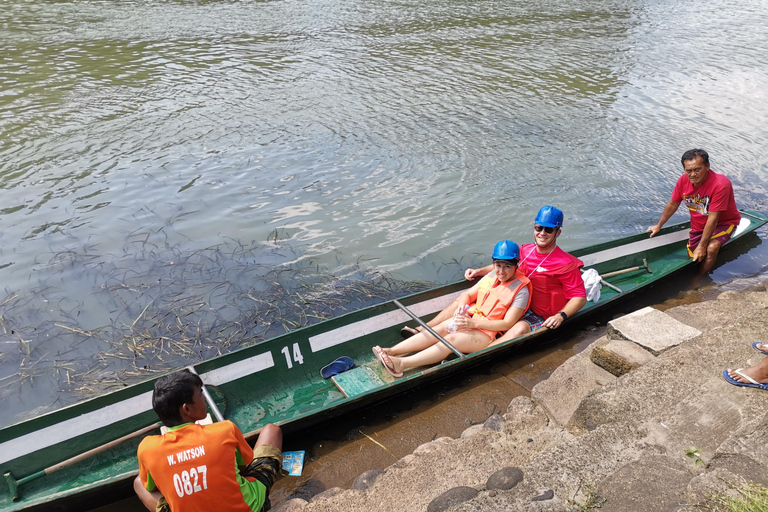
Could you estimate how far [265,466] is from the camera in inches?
176

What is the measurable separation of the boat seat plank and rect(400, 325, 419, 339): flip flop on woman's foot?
69 centimetres

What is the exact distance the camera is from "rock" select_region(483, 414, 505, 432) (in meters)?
5.56

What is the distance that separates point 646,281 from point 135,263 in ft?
26.5

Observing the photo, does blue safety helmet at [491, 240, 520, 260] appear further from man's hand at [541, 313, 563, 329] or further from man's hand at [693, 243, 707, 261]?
man's hand at [693, 243, 707, 261]

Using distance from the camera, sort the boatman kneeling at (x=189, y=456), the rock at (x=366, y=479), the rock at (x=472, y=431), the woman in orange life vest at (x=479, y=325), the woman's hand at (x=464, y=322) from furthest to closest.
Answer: the woman's hand at (x=464, y=322) → the woman in orange life vest at (x=479, y=325) → the rock at (x=472, y=431) → the rock at (x=366, y=479) → the boatman kneeling at (x=189, y=456)

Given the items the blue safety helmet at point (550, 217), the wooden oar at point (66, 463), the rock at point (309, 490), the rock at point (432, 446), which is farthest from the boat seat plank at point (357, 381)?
the blue safety helmet at point (550, 217)

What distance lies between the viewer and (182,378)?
3.77m

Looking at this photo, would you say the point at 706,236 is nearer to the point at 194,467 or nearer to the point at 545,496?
the point at 545,496

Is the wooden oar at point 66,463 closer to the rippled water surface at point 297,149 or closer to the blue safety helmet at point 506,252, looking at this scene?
the rippled water surface at point 297,149

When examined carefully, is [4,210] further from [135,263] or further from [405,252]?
[405,252]

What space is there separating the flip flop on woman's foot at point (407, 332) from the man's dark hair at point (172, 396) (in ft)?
11.7

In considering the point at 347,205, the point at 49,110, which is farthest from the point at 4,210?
the point at 347,205

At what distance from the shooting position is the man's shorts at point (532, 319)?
6.89m

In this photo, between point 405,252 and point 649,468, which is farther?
point 405,252
